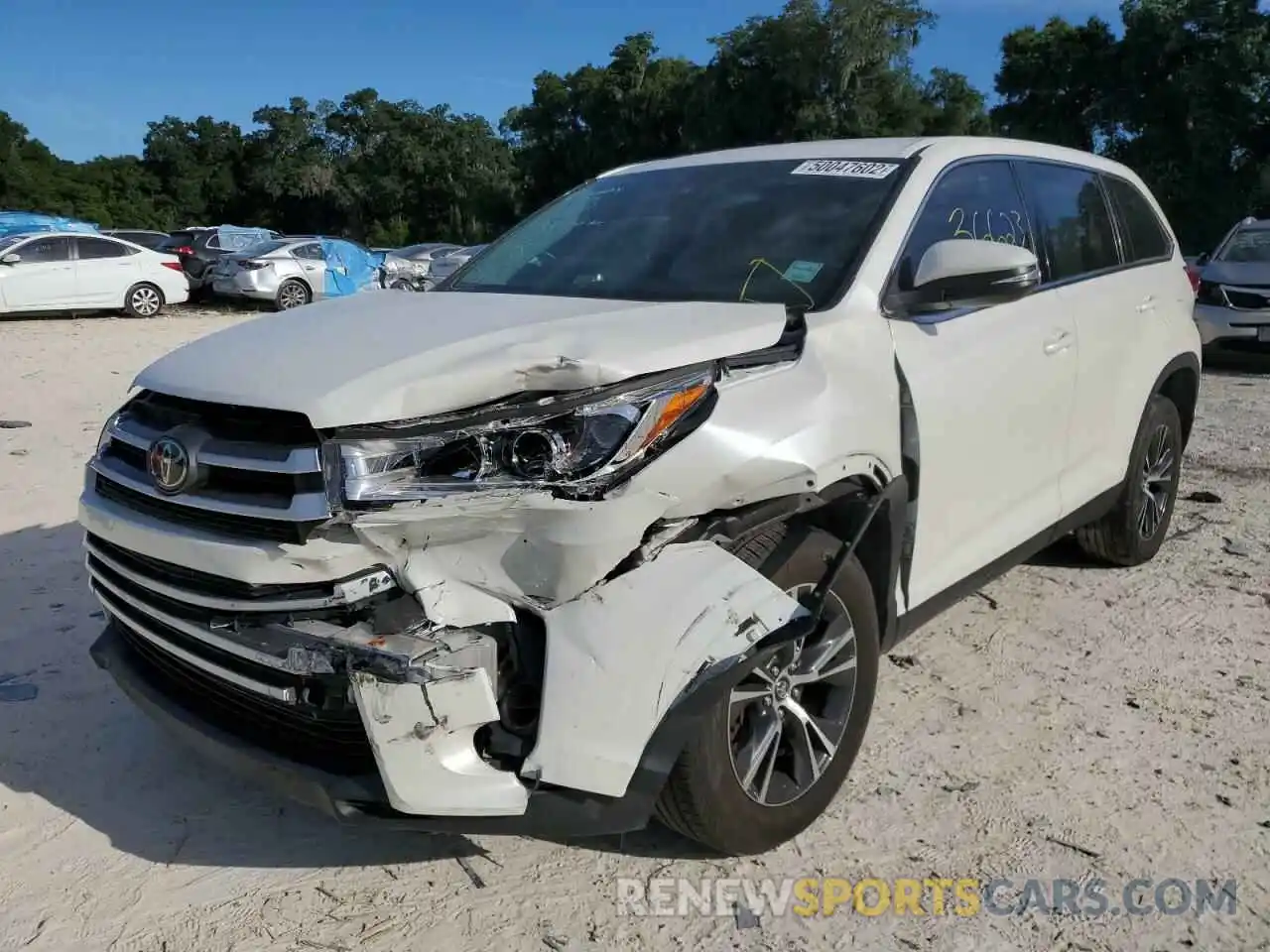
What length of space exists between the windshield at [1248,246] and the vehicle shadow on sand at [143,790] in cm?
1174

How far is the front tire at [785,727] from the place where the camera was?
99.1 inches

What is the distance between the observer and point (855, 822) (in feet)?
9.78

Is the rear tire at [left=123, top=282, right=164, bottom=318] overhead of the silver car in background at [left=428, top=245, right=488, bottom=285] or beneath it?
beneath

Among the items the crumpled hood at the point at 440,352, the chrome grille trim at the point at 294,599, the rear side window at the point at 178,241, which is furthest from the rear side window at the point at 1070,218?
the rear side window at the point at 178,241

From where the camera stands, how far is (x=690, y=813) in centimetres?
254

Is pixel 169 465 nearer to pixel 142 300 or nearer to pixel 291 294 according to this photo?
pixel 142 300

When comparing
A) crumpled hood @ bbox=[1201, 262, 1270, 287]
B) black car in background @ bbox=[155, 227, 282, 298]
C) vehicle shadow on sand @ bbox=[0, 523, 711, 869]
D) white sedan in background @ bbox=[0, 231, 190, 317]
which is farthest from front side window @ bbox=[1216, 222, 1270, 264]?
black car in background @ bbox=[155, 227, 282, 298]

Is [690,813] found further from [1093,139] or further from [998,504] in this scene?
[1093,139]

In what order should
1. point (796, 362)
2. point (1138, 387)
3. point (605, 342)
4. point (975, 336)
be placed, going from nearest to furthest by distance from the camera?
point (605, 342) < point (796, 362) < point (975, 336) < point (1138, 387)

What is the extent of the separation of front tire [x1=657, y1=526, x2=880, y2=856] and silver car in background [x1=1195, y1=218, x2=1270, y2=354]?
9.79 meters

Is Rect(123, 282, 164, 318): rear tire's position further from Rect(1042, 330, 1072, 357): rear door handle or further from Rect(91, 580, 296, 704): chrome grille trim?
Rect(1042, 330, 1072, 357): rear door handle

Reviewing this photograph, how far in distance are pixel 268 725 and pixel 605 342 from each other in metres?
1.21

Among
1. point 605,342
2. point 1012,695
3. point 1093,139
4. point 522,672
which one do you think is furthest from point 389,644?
point 1093,139

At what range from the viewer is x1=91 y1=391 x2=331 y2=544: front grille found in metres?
2.26
